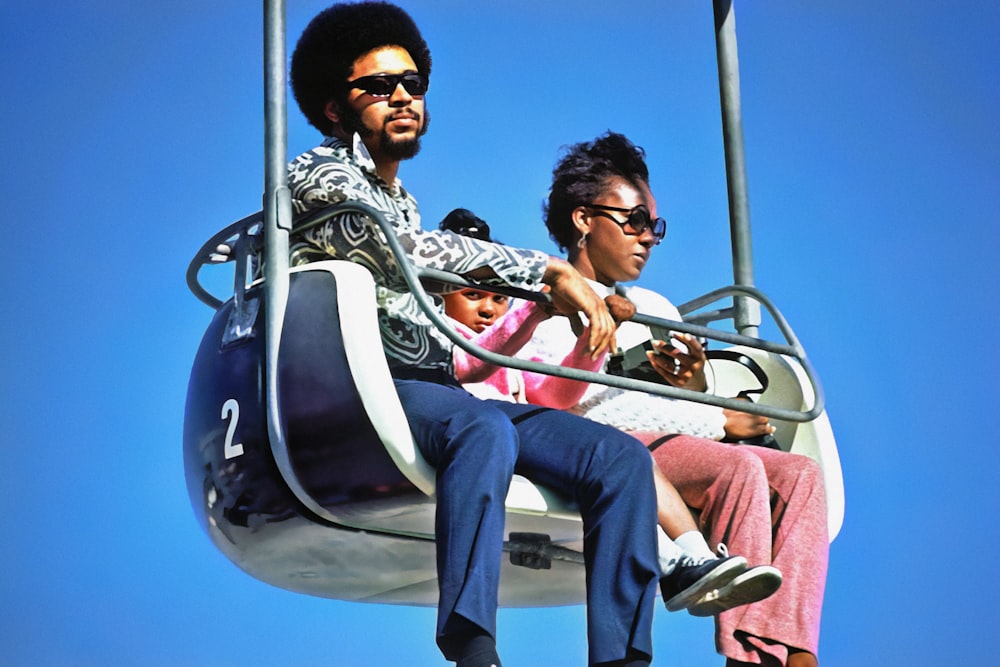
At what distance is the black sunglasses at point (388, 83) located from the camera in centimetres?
384

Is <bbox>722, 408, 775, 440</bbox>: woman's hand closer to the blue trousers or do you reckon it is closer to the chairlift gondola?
the chairlift gondola

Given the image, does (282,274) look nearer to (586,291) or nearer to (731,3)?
(586,291)

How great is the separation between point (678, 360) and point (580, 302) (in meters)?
0.52

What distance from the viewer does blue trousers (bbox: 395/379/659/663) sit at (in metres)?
3.27

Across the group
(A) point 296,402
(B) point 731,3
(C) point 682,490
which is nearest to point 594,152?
(B) point 731,3

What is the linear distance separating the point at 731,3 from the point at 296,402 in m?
1.85

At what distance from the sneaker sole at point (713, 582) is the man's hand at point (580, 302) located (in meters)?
0.45

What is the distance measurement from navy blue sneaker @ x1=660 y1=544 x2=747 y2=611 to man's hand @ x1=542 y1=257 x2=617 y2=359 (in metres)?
0.44

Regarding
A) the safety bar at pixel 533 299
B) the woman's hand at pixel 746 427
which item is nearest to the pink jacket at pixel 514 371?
the safety bar at pixel 533 299

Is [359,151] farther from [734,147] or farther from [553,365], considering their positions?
[734,147]

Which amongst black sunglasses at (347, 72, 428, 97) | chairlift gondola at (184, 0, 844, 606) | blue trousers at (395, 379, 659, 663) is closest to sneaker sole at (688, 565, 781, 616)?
blue trousers at (395, 379, 659, 663)

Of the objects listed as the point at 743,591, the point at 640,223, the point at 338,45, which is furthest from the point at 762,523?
the point at 338,45

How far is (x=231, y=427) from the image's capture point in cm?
362

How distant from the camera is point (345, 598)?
4.18 m
